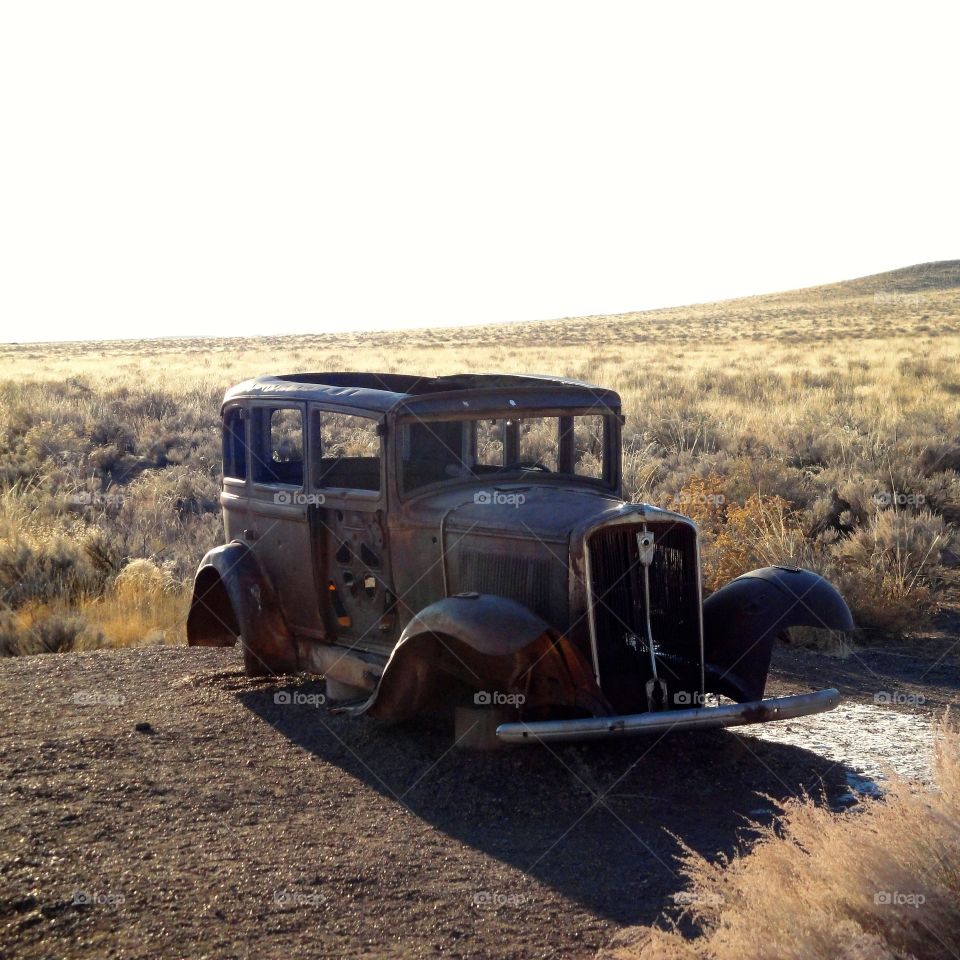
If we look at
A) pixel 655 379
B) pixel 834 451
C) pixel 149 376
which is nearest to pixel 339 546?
pixel 834 451

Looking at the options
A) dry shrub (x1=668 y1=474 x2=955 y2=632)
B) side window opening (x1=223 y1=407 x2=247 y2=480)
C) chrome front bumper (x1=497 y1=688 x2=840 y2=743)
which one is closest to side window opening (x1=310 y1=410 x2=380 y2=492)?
side window opening (x1=223 y1=407 x2=247 y2=480)

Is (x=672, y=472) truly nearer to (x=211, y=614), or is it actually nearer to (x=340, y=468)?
(x=340, y=468)

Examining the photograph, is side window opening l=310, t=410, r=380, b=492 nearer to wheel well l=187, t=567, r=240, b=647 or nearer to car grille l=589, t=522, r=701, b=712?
wheel well l=187, t=567, r=240, b=647

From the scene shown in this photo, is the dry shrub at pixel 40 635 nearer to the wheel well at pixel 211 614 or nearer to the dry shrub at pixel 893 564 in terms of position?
the wheel well at pixel 211 614

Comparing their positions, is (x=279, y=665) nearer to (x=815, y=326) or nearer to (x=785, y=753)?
(x=785, y=753)

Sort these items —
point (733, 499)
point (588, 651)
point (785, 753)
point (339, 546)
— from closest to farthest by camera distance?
point (588, 651) → point (785, 753) → point (339, 546) → point (733, 499)

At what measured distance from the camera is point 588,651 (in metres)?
5.78

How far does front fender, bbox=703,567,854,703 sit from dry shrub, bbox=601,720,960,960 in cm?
286

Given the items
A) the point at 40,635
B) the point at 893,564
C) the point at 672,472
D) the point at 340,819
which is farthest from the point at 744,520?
the point at 340,819

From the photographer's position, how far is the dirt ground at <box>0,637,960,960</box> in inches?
168

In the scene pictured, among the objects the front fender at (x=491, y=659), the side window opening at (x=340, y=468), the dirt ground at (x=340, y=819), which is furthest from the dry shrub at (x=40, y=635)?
the front fender at (x=491, y=659)

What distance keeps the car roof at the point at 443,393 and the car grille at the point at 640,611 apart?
1.33 metres

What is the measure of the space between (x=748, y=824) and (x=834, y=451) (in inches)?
466

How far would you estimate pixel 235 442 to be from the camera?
7914mm
